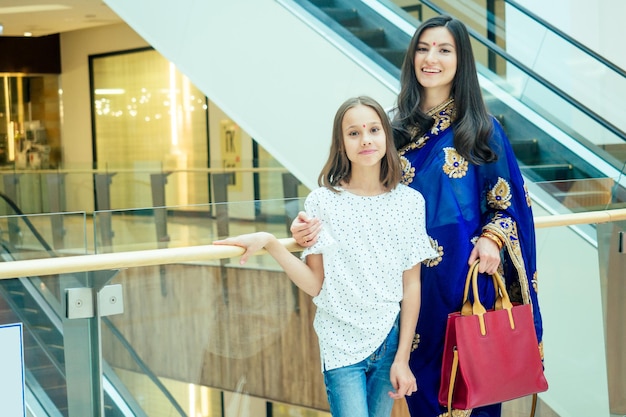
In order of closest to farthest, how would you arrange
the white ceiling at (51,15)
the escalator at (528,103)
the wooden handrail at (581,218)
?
Result: the wooden handrail at (581,218)
the escalator at (528,103)
the white ceiling at (51,15)

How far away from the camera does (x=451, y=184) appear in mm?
2416

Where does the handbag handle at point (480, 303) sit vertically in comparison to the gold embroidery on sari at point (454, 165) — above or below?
below

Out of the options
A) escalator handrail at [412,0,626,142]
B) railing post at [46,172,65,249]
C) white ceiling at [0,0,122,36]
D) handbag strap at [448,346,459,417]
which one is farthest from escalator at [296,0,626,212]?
white ceiling at [0,0,122,36]

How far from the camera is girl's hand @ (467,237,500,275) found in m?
2.37

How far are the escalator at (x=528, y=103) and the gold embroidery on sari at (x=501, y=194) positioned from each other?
8.96 ft

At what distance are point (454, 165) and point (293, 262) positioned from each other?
0.52 m

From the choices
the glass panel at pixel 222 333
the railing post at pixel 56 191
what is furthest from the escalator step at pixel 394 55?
the railing post at pixel 56 191

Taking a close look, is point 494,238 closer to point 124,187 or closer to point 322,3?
point 322,3

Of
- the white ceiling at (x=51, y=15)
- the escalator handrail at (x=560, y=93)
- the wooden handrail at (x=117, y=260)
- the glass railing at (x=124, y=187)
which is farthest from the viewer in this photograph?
the white ceiling at (x=51, y=15)

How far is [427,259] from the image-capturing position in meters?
2.43

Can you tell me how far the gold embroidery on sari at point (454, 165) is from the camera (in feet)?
7.95

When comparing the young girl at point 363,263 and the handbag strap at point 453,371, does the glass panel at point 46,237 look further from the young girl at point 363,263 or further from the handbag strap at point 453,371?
the handbag strap at point 453,371

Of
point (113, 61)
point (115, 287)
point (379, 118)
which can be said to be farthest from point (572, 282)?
point (113, 61)

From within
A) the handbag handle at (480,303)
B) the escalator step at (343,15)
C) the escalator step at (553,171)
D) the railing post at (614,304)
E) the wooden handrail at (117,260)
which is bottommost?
the railing post at (614,304)
